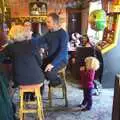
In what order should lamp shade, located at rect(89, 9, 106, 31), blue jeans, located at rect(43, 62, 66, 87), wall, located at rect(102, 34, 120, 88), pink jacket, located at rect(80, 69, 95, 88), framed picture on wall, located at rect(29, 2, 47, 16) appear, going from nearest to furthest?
blue jeans, located at rect(43, 62, 66, 87), pink jacket, located at rect(80, 69, 95, 88), lamp shade, located at rect(89, 9, 106, 31), wall, located at rect(102, 34, 120, 88), framed picture on wall, located at rect(29, 2, 47, 16)

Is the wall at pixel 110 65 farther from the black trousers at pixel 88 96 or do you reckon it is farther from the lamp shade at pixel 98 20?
the black trousers at pixel 88 96

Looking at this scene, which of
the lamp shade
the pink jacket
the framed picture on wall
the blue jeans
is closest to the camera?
the blue jeans

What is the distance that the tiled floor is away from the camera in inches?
148

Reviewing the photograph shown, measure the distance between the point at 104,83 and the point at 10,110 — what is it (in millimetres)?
2341

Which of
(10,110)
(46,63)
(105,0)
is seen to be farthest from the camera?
(105,0)

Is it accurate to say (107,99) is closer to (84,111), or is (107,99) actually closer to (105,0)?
(84,111)

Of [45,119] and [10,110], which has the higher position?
[10,110]

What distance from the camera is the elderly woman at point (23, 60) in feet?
10.6

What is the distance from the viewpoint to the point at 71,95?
4664 millimetres

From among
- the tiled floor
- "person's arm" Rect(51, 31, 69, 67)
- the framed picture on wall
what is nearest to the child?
the tiled floor

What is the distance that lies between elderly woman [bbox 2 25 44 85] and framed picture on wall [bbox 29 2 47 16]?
3.62 meters

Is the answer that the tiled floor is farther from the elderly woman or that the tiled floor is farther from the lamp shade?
the lamp shade

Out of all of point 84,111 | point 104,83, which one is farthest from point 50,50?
point 104,83

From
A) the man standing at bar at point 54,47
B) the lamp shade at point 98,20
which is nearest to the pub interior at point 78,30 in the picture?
the lamp shade at point 98,20
